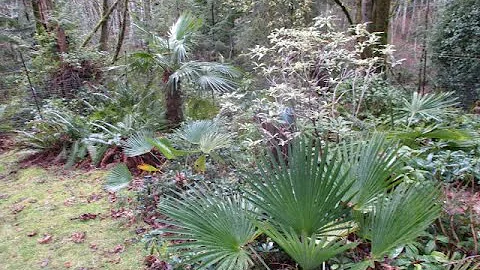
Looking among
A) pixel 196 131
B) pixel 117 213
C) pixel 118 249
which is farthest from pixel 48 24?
pixel 118 249

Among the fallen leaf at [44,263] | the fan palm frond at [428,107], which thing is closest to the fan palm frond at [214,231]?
the fallen leaf at [44,263]

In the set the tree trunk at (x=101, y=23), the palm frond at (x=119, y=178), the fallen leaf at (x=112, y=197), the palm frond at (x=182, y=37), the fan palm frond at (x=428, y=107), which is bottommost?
the fallen leaf at (x=112, y=197)

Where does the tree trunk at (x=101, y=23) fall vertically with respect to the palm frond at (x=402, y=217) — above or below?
above

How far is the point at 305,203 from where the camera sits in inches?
72.7

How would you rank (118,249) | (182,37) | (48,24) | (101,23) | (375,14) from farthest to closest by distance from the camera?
1. (101,23)
2. (48,24)
3. (375,14)
4. (182,37)
5. (118,249)

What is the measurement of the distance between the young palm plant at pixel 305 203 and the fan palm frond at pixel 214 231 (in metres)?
0.21

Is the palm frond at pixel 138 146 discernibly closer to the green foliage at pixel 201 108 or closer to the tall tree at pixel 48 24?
the green foliage at pixel 201 108

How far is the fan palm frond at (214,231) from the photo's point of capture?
1.94 m

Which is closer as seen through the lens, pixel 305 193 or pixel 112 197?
pixel 305 193

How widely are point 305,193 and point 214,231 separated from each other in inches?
22.1

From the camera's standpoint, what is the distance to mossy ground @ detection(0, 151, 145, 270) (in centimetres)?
303

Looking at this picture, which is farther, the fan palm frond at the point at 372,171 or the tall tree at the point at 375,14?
the tall tree at the point at 375,14

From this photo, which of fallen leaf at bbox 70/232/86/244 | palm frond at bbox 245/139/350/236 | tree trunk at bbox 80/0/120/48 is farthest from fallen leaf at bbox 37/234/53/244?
tree trunk at bbox 80/0/120/48

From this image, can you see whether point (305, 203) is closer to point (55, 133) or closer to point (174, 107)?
point (174, 107)
